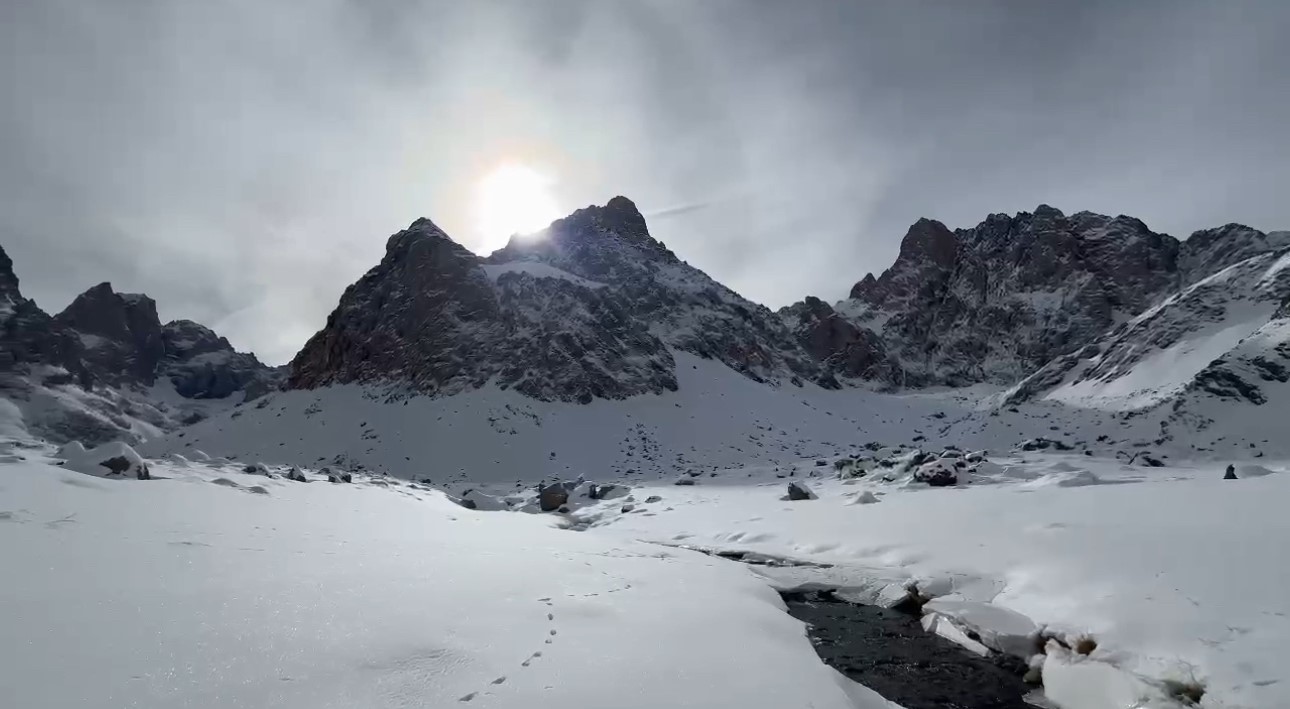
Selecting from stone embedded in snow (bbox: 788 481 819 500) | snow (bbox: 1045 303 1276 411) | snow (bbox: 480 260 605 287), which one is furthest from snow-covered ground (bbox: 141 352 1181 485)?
snow (bbox: 480 260 605 287)

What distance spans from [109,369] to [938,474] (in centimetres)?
14097

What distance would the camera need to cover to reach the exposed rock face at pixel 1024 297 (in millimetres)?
76438

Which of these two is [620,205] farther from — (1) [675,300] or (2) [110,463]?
(2) [110,463]

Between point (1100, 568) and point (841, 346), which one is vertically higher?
point (841, 346)

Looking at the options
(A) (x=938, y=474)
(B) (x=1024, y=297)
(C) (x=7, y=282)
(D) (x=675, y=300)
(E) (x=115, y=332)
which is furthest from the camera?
(E) (x=115, y=332)

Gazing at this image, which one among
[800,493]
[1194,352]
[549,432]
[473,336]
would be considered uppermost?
[473,336]

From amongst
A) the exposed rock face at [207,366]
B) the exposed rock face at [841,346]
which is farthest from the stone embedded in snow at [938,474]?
the exposed rock face at [207,366]

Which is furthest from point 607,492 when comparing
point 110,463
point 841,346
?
point 841,346

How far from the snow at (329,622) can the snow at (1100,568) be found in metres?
2.85

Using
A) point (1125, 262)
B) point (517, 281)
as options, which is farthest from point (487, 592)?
point (1125, 262)

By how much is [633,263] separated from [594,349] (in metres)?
28.3

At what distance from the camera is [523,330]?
1975 inches

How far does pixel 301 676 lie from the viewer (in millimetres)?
4043

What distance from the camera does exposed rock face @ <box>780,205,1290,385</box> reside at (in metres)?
76.4
